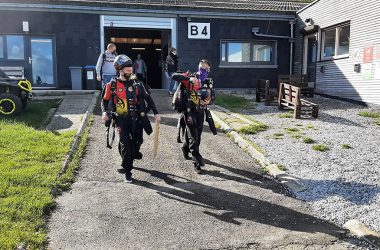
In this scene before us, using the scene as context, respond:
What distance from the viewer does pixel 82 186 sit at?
5641 millimetres

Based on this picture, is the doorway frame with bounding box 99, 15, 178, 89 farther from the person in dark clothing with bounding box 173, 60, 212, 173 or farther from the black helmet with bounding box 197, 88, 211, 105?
the black helmet with bounding box 197, 88, 211, 105

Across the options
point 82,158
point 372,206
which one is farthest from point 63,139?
point 372,206

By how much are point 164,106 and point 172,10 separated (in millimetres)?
6068

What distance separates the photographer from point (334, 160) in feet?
22.4

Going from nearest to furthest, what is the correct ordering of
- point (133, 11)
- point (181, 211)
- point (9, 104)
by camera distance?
point (181, 211) < point (9, 104) < point (133, 11)

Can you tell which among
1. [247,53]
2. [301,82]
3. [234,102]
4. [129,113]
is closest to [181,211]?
[129,113]

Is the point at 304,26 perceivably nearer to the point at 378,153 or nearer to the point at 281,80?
the point at 281,80

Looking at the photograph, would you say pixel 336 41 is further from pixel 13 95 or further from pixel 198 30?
pixel 13 95

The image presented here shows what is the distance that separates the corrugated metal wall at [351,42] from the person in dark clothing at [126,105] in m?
9.19

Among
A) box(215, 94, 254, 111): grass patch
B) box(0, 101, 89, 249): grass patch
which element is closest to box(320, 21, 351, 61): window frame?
box(215, 94, 254, 111): grass patch

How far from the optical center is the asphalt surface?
165 inches

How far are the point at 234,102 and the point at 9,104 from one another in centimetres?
694

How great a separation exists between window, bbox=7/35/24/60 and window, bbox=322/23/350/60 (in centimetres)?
1182

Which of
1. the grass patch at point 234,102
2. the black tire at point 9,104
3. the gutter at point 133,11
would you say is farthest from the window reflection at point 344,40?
the black tire at point 9,104
